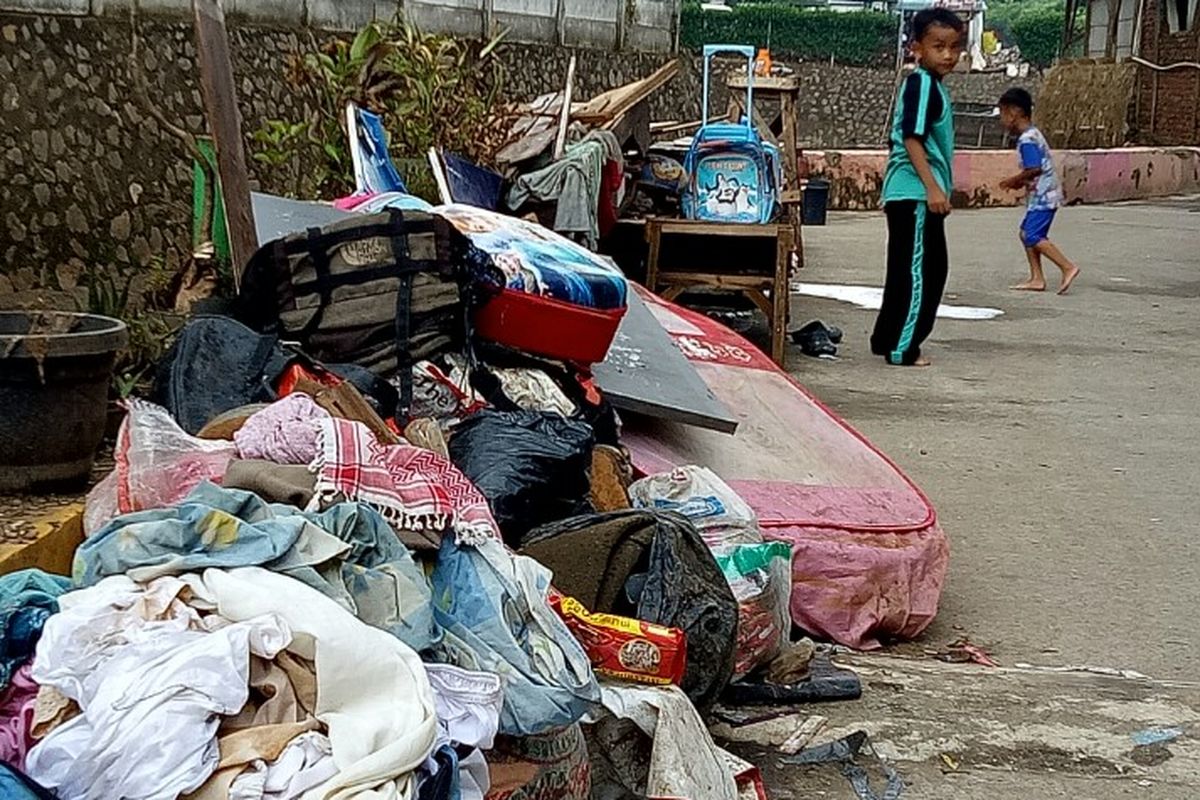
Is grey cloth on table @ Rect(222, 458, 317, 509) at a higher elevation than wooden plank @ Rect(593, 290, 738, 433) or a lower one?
higher

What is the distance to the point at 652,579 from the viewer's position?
10.9ft

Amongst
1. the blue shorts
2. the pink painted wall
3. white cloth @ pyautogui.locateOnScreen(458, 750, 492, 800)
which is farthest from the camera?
the pink painted wall

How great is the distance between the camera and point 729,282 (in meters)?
7.86

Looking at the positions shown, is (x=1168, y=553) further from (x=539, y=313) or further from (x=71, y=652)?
(x=71, y=652)

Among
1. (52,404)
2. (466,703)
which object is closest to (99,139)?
(52,404)

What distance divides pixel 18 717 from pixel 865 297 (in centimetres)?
942

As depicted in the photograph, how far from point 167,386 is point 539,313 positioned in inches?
45.6

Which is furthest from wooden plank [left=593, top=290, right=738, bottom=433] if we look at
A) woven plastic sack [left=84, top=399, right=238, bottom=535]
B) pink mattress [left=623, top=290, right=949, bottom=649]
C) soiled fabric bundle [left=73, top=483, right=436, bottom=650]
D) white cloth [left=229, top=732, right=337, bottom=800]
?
white cloth [left=229, top=732, right=337, bottom=800]

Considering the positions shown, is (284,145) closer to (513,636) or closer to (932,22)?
(932,22)

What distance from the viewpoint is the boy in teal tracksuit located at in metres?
7.79

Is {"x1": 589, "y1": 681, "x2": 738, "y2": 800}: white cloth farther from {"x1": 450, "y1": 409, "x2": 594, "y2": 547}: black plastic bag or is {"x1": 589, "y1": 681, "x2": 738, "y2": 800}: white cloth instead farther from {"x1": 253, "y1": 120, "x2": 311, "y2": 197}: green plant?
{"x1": 253, "y1": 120, "x2": 311, "y2": 197}: green plant

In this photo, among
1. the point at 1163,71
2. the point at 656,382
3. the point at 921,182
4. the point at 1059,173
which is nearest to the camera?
the point at 656,382

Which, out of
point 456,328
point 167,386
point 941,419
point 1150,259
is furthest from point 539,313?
point 1150,259

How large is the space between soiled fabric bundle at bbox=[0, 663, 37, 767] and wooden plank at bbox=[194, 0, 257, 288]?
241 centimetres
